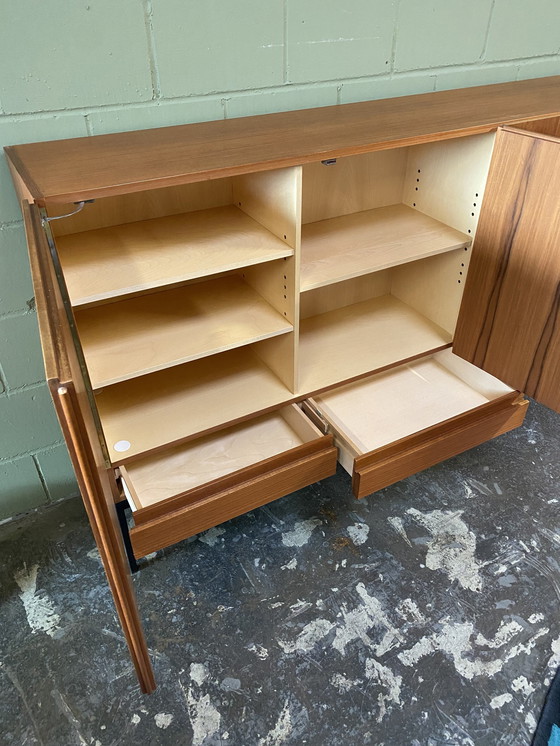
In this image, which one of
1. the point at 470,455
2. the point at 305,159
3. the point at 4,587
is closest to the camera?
the point at 305,159

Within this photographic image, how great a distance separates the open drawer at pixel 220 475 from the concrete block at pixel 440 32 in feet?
3.49

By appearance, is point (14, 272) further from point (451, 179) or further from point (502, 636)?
point (502, 636)

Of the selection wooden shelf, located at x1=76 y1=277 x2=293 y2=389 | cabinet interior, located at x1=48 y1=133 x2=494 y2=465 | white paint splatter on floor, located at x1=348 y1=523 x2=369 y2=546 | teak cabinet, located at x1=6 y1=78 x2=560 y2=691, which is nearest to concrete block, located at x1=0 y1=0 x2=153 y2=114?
teak cabinet, located at x1=6 y1=78 x2=560 y2=691

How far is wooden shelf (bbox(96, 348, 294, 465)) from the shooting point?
A: 4.33ft

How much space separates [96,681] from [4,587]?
424 millimetres

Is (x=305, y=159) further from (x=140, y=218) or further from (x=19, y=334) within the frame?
(x=19, y=334)

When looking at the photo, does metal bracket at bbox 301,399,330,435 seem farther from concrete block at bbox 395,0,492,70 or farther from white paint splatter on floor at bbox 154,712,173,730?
concrete block at bbox 395,0,492,70

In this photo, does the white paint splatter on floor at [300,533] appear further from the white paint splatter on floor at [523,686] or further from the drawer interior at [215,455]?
the white paint splatter on floor at [523,686]

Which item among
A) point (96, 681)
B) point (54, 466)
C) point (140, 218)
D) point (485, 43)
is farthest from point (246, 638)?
point (485, 43)

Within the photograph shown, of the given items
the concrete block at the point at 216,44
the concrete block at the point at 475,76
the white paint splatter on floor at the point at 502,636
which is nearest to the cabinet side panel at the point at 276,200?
the concrete block at the point at 216,44

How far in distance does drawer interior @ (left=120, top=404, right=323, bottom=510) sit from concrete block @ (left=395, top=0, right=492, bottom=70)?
1067 millimetres

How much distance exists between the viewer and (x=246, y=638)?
1.38 meters

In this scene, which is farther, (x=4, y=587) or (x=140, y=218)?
(x=4, y=587)

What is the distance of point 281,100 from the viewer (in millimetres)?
1402
